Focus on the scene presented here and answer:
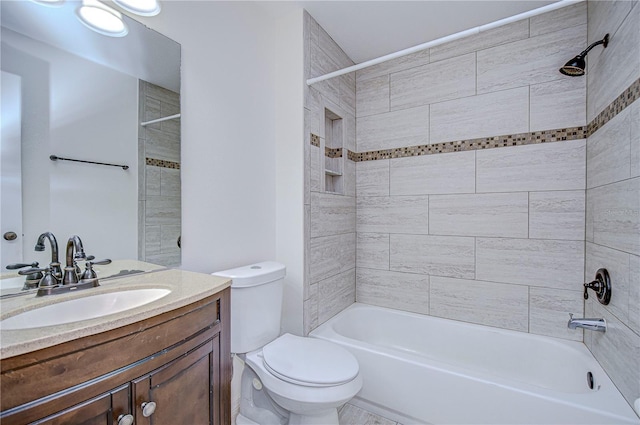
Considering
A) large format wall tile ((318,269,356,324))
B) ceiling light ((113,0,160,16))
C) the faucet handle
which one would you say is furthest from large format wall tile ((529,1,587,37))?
the faucet handle

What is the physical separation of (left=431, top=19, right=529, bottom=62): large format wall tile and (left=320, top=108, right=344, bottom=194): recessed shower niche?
90 cm

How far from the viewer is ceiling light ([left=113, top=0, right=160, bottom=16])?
49.6 inches

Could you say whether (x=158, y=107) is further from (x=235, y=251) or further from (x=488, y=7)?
(x=488, y=7)

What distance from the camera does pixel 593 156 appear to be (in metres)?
1.75

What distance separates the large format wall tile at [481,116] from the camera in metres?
2.05

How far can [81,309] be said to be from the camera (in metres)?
1.01

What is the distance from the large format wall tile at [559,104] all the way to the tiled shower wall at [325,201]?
1.33 metres

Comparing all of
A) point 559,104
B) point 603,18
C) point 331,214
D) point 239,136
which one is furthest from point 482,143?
point 239,136

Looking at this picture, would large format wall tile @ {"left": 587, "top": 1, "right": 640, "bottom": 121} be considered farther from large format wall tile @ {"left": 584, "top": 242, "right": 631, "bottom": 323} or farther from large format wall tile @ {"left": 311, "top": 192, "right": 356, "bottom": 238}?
large format wall tile @ {"left": 311, "top": 192, "right": 356, "bottom": 238}

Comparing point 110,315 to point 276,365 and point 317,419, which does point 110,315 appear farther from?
point 317,419

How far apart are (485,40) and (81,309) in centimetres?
280

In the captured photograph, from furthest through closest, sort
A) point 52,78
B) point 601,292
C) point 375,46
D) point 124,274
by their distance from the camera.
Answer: point 375,46, point 601,292, point 124,274, point 52,78

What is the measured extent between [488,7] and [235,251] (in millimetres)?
2267

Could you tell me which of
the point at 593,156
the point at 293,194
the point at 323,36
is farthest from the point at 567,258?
the point at 323,36
